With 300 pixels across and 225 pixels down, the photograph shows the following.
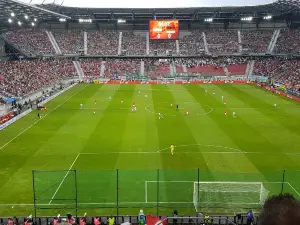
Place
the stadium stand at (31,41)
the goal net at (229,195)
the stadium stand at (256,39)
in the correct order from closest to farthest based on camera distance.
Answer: the goal net at (229,195) → the stadium stand at (31,41) → the stadium stand at (256,39)

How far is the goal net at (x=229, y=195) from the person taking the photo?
20281 mm

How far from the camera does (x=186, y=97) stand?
60.0 metres

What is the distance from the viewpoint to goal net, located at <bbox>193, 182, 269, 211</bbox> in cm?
2028

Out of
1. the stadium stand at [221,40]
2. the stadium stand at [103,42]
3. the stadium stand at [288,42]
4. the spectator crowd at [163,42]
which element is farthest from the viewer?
the stadium stand at [221,40]

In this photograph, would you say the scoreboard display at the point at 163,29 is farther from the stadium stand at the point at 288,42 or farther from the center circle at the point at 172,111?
the center circle at the point at 172,111

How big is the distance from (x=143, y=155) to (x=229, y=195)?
405 inches

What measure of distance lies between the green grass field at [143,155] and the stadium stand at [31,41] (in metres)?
44.3

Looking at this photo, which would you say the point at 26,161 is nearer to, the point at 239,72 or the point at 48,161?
the point at 48,161

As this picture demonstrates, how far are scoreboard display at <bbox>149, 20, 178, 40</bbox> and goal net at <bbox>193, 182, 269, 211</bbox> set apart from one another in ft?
256

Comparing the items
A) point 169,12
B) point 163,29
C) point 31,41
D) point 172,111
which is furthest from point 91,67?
point 172,111

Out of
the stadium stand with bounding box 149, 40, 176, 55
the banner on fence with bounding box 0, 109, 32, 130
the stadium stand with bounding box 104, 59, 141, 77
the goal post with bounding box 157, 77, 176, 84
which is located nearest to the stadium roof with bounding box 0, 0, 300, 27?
the stadium stand with bounding box 149, 40, 176, 55

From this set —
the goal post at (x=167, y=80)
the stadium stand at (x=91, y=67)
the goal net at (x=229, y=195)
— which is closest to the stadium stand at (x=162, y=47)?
the goal post at (x=167, y=80)

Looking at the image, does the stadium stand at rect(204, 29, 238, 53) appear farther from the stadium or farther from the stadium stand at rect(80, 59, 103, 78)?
the stadium stand at rect(80, 59, 103, 78)

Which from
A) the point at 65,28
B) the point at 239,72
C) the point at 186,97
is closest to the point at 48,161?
the point at 186,97
